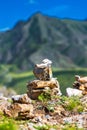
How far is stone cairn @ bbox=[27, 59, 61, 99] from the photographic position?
2893cm

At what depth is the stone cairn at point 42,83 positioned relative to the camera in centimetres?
2893

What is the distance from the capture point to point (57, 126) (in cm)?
2048

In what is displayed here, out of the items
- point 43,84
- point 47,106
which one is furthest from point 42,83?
point 47,106

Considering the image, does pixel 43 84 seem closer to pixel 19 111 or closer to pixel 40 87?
pixel 40 87

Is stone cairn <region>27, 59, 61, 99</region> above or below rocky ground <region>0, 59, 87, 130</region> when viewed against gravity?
above

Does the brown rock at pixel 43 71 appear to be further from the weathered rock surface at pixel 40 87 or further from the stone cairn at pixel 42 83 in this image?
the weathered rock surface at pixel 40 87

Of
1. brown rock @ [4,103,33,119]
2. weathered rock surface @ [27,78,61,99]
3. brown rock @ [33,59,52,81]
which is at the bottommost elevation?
brown rock @ [4,103,33,119]

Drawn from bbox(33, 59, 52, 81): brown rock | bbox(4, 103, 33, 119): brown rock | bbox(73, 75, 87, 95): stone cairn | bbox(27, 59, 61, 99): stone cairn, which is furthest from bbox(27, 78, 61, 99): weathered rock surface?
bbox(4, 103, 33, 119): brown rock

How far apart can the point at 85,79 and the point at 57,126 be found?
38.0 ft

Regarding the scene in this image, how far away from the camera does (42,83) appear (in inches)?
1152

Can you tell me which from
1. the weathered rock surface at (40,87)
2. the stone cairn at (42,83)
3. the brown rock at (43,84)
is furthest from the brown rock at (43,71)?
the brown rock at (43,84)

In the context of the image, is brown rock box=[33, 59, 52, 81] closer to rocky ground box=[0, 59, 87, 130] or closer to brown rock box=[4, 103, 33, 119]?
rocky ground box=[0, 59, 87, 130]

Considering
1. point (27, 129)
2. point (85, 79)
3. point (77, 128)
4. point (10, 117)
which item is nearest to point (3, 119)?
point (10, 117)

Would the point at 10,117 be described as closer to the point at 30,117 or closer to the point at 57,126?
the point at 30,117
